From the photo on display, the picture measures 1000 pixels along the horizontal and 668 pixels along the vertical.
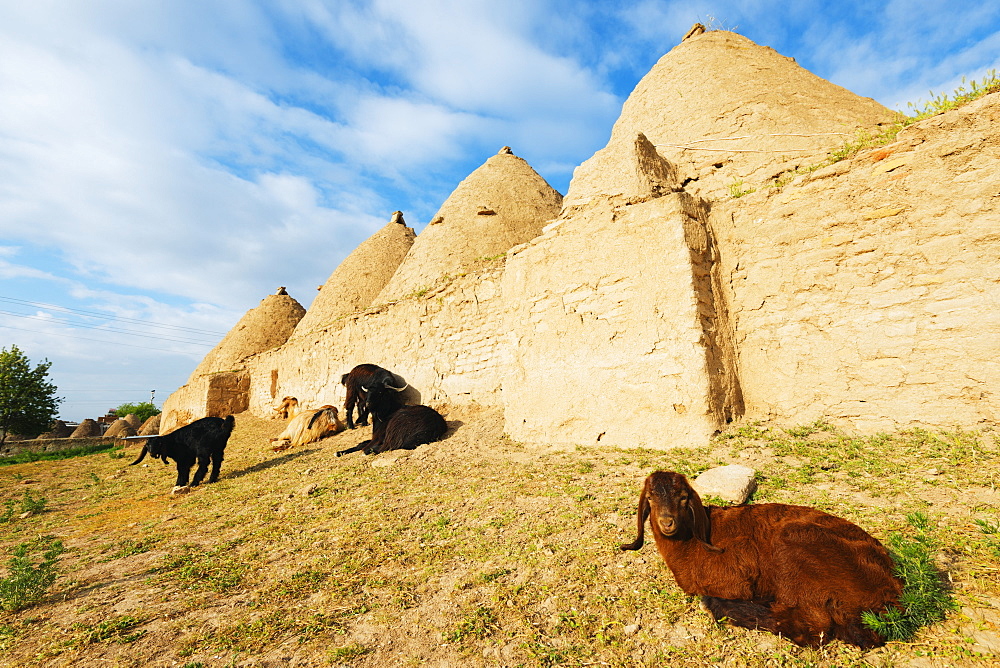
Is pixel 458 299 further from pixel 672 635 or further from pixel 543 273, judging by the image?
pixel 672 635

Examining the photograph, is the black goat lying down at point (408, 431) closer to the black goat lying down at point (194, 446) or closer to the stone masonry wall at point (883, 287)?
the black goat lying down at point (194, 446)

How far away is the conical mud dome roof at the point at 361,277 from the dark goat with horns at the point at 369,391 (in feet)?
25.9

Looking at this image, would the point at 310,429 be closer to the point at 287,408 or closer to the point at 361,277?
the point at 287,408

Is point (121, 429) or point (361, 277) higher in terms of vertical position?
point (361, 277)

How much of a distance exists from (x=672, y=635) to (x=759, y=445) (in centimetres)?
245

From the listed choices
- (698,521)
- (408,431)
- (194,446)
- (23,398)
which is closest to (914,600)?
(698,521)

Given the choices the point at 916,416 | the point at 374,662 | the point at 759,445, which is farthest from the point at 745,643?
the point at 916,416

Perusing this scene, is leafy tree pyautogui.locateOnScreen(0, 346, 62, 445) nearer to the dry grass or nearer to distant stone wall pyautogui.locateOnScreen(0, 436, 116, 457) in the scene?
distant stone wall pyautogui.locateOnScreen(0, 436, 116, 457)

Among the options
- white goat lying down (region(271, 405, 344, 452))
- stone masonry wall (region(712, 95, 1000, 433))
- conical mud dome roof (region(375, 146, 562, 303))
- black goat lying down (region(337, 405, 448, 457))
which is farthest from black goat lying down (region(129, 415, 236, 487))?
conical mud dome roof (region(375, 146, 562, 303))

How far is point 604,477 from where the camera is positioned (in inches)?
154

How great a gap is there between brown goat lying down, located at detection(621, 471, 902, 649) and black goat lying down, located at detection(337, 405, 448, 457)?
4.34m

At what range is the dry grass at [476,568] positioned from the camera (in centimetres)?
197

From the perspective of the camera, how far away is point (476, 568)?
274 cm

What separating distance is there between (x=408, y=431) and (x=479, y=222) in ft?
31.7
